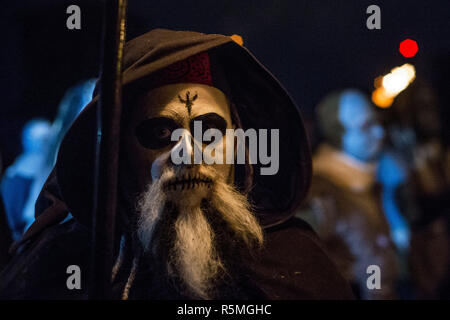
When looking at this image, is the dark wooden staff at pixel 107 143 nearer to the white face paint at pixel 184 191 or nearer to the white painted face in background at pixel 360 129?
the white face paint at pixel 184 191

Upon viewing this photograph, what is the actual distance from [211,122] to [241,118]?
354 mm

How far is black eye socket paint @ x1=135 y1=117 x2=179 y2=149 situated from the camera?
61.9 inches

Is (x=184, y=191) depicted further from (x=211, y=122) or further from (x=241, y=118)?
(x=241, y=118)

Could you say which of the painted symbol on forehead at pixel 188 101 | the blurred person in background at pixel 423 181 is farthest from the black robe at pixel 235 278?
the blurred person in background at pixel 423 181

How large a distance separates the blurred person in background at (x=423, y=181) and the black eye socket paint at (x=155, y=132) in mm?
3321

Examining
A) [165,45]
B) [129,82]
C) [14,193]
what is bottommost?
[14,193]

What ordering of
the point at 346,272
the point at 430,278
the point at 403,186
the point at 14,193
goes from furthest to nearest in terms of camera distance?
the point at 403,186 → the point at 430,278 → the point at 14,193 → the point at 346,272

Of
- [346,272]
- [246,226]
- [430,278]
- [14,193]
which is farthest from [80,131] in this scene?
[430,278]

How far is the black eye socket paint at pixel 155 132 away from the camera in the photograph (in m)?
1.57

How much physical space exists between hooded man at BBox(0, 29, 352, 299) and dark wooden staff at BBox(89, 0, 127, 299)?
15.7 inches

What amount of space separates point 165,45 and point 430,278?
3.56 m

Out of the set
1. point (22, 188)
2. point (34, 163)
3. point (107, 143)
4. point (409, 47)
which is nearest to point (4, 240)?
point (107, 143)

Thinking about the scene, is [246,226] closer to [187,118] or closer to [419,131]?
[187,118]

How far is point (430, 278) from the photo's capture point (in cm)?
393
